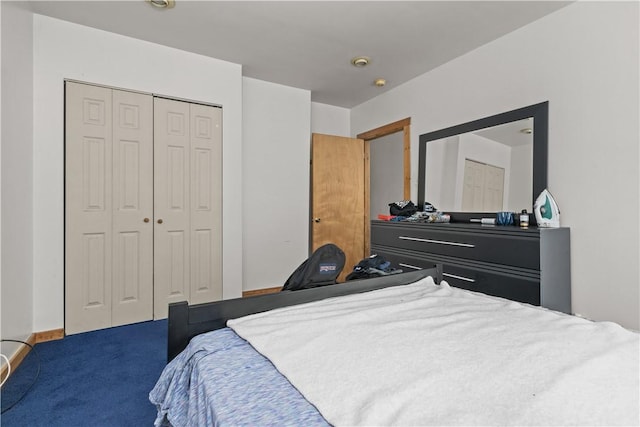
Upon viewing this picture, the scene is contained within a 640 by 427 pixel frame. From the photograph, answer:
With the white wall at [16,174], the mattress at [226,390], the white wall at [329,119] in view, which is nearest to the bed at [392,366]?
the mattress at [226,390]

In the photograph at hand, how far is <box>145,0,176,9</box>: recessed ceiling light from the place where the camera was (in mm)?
2356

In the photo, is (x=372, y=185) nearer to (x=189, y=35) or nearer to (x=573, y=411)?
(x=189, y=35)

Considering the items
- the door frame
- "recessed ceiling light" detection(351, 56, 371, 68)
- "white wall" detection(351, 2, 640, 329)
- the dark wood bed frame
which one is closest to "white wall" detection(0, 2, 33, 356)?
the dark wood bed frame

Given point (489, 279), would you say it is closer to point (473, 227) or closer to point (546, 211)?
point (473, 227)

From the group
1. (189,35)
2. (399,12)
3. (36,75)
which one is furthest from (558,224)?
(36,75)

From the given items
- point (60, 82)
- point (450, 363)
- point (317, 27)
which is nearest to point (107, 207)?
point (60, 82)

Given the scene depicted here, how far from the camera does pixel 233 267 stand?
342cm

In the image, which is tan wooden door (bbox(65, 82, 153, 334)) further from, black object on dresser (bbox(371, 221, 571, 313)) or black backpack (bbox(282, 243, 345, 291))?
black object on dresser (bbox(371, 221, 571, 313))

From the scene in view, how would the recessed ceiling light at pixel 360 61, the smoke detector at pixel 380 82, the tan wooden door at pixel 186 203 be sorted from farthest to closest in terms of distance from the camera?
the smoke detector at pixel 380 82, the recessed ceiling light at pixel 360 61, the tan wooden door at pixel 186 203

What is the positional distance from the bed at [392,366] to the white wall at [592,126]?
4.29 ft

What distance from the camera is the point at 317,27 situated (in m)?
2.67

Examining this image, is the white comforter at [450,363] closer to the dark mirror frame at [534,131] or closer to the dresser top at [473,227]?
the dresser top at [473,227]

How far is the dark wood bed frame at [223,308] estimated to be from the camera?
3.63ft

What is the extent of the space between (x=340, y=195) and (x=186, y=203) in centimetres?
200
